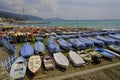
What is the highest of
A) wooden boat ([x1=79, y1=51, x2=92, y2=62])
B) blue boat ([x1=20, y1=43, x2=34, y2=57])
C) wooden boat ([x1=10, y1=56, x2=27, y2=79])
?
blue boat ([x1=20, y1=43, x2=34, y2=57])

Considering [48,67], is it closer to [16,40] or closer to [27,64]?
[27,64]

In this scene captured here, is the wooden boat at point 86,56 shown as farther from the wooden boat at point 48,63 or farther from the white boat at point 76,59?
the wooden boat at point 48,63

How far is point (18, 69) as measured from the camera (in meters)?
16.1

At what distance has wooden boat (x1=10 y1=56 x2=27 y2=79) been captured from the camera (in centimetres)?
1459

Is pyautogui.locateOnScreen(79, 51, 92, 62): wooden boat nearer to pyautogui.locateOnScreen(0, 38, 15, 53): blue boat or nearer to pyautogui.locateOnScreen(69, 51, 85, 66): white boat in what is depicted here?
pyautogui.locateOnScreen(69, 51, 85, 66): white boat

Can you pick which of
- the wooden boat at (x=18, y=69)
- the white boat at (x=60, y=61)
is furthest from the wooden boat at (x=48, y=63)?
the wooden boat at (x=18, y=69)

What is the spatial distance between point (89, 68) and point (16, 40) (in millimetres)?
15383

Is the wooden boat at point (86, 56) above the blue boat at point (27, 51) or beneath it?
beneath

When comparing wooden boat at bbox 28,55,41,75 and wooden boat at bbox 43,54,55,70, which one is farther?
wooden boat at bbox 43,54,55,70

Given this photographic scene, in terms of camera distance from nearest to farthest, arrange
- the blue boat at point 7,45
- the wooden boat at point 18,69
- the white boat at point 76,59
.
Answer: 1. the wooden boat at point 18,69
2. the white boat at point 76,59
3. the blue boat at point 7,45

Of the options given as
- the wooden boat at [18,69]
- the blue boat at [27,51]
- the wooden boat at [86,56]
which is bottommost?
the wooden boat at [18,69]

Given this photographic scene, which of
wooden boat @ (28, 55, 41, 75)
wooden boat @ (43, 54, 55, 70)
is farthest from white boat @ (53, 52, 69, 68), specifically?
wooden boat @ (28, 55, 41, 75)

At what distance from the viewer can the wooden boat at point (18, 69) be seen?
14.6m

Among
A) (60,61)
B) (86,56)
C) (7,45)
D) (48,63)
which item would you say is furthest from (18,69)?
(7,45)
